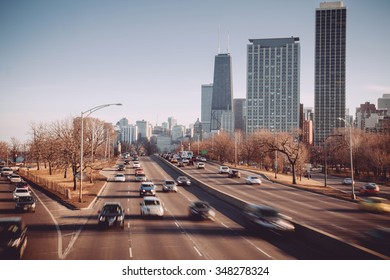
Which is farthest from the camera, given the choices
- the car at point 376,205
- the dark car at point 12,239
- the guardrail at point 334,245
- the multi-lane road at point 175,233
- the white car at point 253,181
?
the white car at point 253,181

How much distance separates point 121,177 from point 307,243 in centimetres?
4334

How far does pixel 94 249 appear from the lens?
643 inches

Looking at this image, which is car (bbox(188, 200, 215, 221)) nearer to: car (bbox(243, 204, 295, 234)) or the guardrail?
car (bbox(243, 204, 295, 234))

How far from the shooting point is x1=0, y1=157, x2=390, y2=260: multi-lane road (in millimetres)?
15961

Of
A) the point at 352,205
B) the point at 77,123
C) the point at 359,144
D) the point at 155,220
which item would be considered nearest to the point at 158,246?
the point at 155,220

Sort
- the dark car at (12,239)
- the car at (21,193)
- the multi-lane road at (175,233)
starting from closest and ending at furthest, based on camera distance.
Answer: the dark car at (12,239) < the multi-lane road at (175,233) < the car at (21,193)

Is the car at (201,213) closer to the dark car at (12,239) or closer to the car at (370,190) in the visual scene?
the dark car at (12,239)

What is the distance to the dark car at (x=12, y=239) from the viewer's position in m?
13.2

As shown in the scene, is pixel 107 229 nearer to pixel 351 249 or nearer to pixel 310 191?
pixel 351 249

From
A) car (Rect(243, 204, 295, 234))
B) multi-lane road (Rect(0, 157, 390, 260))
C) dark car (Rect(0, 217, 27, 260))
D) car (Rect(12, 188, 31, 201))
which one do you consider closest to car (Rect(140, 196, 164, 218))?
multi-lane road (Rect(0, 157, 390, 260))

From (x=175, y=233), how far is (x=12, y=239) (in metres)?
9.08

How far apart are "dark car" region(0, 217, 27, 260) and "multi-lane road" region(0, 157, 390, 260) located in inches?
26.8

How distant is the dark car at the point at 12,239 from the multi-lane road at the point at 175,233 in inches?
26.8

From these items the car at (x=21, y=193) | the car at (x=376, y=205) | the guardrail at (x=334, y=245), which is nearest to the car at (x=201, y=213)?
the guardrail at (x=334, y=245)
